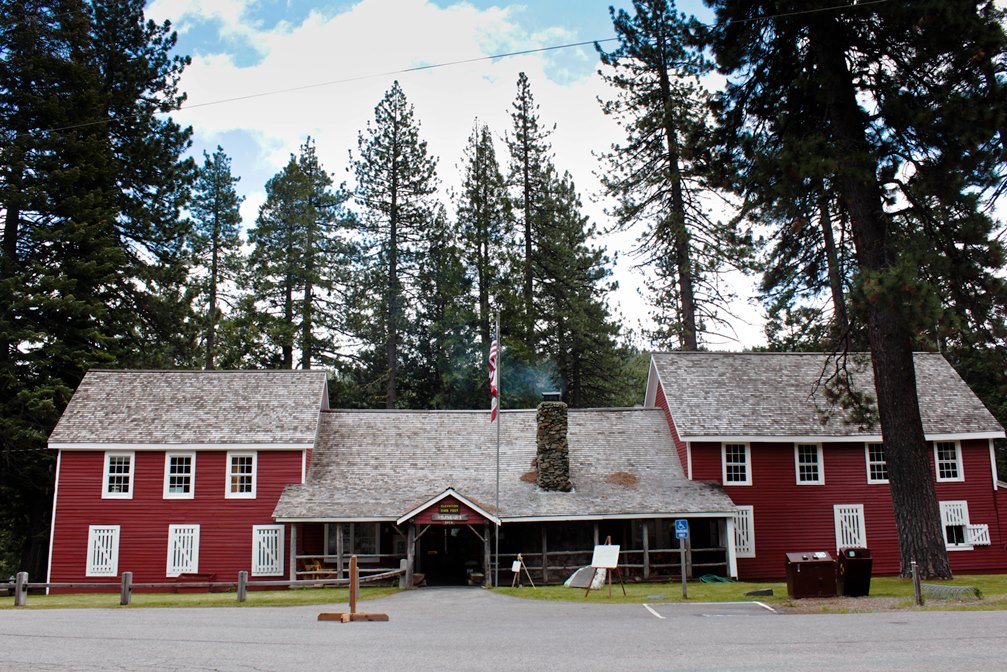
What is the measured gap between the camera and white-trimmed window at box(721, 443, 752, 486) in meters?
30.6

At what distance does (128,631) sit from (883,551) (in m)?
24.8

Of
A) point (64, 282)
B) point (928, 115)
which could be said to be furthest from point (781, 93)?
point (64, 282)

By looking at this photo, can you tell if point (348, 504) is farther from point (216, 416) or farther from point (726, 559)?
point (726, 559)

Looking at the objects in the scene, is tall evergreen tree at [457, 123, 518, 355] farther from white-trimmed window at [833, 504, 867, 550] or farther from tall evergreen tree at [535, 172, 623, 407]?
white-trimmed window at [833, 504, 867, 550]

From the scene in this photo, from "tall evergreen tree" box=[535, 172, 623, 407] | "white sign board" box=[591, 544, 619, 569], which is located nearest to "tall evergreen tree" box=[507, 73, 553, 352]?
"tall evergreen tree" box=[535, 172, 623, 407]

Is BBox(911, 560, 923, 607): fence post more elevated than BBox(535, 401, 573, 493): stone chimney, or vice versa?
BBox(535, 401, 573, 493): stone chimney

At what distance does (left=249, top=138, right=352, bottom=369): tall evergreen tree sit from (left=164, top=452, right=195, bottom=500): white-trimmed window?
14050 millimetres

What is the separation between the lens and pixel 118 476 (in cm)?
2966

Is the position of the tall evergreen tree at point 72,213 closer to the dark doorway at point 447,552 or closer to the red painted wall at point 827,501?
the dark doorway at point 447,552

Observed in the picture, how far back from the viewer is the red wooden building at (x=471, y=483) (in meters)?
28.5

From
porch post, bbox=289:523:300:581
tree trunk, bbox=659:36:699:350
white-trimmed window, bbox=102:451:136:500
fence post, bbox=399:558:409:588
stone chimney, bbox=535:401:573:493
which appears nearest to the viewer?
fence post, bbox=399:558:409:588

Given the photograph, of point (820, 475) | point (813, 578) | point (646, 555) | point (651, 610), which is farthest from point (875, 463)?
point (651, 610)

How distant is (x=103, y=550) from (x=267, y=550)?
209 inches

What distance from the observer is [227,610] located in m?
19.1
